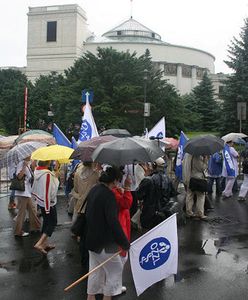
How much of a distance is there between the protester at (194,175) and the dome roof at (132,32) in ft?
280

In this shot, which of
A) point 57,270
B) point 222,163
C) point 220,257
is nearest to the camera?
point 57,270

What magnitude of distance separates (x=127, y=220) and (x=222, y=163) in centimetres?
849

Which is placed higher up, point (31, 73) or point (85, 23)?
point (85, 23)

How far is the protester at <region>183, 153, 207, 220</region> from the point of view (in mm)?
9883

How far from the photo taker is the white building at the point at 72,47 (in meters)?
86.0

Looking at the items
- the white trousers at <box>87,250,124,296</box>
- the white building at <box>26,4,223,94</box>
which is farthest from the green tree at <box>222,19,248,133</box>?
the white building at <box>26,4,223,94</box>

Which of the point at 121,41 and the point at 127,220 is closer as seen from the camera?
the point at 127,220

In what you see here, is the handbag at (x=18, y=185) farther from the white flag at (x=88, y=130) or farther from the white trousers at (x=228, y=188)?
the white trousers at (x=228, y=188)

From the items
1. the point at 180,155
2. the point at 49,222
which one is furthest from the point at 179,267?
the point at 180,155

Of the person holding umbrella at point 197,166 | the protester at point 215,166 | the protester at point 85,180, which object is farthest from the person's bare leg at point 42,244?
the protester at point 215,166

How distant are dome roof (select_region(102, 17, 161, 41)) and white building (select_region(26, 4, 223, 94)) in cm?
201

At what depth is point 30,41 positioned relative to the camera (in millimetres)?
89438

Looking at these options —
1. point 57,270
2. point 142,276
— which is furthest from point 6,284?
point 142,276

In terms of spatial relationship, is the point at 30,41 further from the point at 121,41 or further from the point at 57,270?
the point at 57,270
